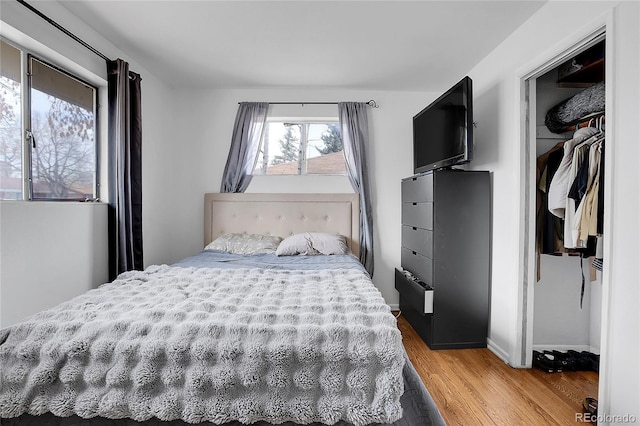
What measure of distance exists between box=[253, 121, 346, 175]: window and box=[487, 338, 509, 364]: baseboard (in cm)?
226

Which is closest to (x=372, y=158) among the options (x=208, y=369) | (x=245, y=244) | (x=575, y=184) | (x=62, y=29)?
(x=245, y=244)

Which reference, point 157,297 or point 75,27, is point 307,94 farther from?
point 157,297

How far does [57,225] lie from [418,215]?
2.86 m

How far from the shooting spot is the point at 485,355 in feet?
8.61

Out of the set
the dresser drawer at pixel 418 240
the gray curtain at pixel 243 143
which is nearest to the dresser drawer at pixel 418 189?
the dresser drawer at pixel 418 240

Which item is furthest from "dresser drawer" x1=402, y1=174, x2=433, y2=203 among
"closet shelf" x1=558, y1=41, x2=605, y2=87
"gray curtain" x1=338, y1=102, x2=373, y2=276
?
"closet shelf" x1=558, y1=41, x2=605, y2=87

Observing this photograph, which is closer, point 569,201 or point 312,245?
point 569,201

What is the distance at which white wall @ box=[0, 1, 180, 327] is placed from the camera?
1873 millimetres

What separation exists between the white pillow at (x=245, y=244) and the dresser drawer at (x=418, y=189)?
1.47 meters

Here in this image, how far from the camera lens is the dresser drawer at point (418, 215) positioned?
2.78 metres

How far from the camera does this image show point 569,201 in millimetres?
2111

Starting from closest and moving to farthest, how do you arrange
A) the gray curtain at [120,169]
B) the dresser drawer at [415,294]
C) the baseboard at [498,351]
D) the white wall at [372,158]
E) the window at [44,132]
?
the window at [44,132] < the baseboard at [498,351] < the gray curtain at [120,169] < the dresser drawer at [415,294] < the white wall at [372,158]

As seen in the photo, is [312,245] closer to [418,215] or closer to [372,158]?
[418,215]

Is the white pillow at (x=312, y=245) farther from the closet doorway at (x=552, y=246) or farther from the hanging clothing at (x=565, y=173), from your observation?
the hanging clothing at (x=565, y=173)
